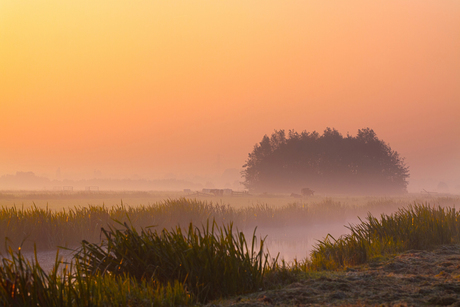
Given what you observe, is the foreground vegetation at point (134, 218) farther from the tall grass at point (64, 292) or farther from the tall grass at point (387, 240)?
the tall grass at point (387, 240)

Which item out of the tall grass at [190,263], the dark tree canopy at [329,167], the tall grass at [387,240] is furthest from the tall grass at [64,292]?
the dark tree canopy at [329,167]

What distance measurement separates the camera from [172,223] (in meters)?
15.0

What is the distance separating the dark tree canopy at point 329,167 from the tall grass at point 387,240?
5082cm

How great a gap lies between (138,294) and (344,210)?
2046 cm

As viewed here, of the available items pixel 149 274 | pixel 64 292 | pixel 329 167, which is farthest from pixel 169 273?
pixel 329 167

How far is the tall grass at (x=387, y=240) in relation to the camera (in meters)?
6.60

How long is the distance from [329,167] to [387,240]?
5359cm

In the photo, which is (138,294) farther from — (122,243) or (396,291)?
(396,291)

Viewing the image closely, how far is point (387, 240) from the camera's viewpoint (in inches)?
306

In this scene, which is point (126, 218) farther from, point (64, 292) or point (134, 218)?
point (64, 292)

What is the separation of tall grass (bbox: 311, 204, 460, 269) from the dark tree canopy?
5082 centimetres

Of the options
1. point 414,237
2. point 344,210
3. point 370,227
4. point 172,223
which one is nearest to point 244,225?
point 172,223

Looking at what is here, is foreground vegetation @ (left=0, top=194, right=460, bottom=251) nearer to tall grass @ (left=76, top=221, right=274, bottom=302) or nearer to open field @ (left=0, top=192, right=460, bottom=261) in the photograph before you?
open field @ (left=0, top=192, right=460, bottom=261)

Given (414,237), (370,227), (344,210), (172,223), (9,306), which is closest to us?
(9,306)
